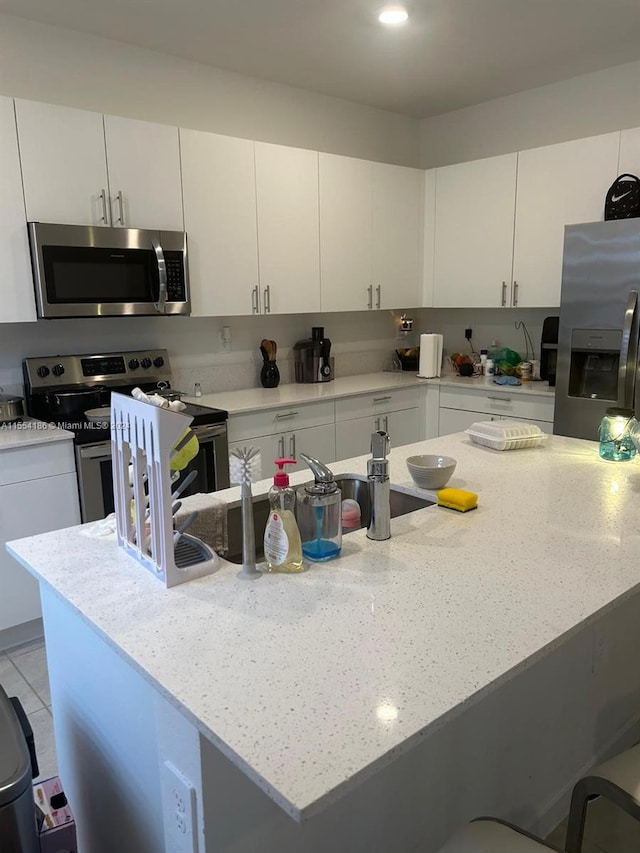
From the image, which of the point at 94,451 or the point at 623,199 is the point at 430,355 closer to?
the point at 623,199

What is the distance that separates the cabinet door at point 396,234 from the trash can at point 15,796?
3531 mm

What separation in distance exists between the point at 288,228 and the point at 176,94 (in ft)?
3.06

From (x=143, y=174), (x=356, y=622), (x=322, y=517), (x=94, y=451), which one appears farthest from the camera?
(x=143, y=174)

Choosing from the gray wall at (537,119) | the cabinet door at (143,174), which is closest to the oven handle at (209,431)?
the cabinet door at (143,174)

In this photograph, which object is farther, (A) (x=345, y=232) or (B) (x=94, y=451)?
(A) (x=345, y=232)

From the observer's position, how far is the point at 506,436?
230cm

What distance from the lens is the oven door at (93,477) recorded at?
2781 millimetres

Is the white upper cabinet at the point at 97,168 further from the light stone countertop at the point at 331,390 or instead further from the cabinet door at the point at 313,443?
the cabinet door at the point at 313,443

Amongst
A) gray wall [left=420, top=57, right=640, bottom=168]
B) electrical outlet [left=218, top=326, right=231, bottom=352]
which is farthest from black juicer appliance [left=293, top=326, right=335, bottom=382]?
gray wall [left=420, top=57, right=640, bottom=168]

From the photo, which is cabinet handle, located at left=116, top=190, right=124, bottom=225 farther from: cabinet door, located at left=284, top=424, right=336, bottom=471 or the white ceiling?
cabinet door, located at left=284, top=424, right=336, bottom=471

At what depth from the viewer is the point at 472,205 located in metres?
4.16

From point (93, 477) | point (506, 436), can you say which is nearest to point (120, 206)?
point (93, 477)

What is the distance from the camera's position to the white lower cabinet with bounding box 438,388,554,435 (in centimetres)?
376

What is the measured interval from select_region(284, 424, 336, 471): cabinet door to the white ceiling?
2.04m
